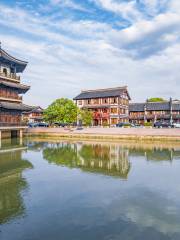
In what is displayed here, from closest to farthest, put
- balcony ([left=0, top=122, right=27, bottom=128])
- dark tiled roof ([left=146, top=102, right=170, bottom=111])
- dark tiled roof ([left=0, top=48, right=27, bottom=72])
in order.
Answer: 1. balcony ([left=0, top=122, right=27, bottom=128])
2. dark tiled roof ([left=0, top=48, right=27, bottom=72])
3. dark tiled roof ([left=146, top=102, right=170, bottom=111])

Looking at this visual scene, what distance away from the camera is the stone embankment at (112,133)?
48759 millimetres

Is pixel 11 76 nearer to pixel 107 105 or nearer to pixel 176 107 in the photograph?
pixel 107 105

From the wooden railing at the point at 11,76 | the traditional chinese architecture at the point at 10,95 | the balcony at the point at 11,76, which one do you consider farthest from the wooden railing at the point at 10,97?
the wooden railing at the point at 11,76

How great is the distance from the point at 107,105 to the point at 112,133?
61.5 ft

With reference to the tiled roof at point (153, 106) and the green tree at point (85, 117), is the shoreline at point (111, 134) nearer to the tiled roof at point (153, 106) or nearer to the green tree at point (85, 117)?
the green tree at point (85, 117)

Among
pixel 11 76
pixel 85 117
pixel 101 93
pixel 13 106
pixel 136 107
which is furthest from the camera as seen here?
pixel 136 107

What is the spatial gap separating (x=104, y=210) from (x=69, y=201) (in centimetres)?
232

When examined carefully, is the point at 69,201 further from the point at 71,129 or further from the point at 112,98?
the point at 112,98

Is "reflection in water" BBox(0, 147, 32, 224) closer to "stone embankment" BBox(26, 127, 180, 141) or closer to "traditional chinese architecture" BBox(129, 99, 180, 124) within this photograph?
"stone embankment" BBox(26, 127, 180, 141)

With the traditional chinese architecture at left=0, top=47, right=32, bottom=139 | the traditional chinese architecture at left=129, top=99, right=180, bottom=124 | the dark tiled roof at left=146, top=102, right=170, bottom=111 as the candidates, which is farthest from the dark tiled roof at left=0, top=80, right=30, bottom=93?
the dark tiled roof at left=146, top=102, right=170, bottom=111

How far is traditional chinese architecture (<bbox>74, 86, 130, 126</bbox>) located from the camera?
232 ft

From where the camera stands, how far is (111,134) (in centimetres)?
5391

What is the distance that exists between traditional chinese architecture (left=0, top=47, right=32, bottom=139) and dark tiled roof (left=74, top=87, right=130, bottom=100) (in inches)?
1081

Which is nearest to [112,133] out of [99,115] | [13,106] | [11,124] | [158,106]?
[99,115]
